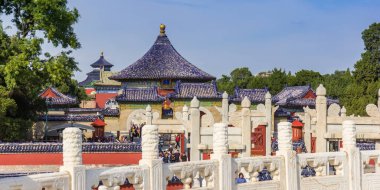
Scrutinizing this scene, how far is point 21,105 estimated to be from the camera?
1045 inches

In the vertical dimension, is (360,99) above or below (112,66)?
below

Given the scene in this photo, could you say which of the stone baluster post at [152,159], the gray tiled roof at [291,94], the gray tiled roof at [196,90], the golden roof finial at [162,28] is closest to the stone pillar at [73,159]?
the stone baluster post at [152,159]

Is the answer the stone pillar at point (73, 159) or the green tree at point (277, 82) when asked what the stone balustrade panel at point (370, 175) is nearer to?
the stone pillar at point (73, 159)

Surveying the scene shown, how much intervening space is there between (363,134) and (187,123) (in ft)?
14.7

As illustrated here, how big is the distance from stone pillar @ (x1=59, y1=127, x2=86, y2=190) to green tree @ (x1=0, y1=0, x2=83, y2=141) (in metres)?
13.1

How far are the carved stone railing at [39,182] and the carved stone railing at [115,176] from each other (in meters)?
0.44

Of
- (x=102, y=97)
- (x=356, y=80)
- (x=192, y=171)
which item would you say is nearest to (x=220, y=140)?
(x=192, y=171)

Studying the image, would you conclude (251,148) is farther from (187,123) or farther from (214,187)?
(214,187)

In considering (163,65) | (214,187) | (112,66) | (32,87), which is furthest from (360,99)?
(112,66)

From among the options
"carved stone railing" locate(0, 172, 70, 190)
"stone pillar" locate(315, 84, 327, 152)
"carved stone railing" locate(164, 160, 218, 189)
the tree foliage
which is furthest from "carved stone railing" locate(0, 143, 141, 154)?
the tree foliage

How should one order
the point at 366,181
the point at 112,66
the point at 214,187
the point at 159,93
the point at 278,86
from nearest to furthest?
the point at 214,187 < the point at 366,181 < the point at 159,93 < the point at 278,86 < the point at 112,66

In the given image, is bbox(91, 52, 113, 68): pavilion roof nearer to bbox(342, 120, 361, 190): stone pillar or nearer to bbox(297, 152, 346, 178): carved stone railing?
bbox(342, 120, 361, 190): stone pillar

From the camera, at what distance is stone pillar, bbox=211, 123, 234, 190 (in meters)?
11.2

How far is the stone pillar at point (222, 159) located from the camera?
36.7 ft
